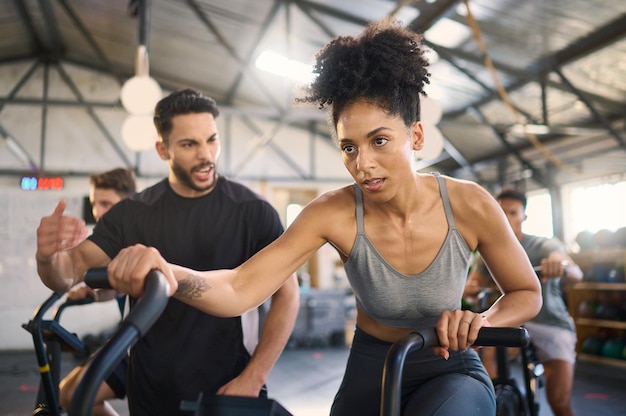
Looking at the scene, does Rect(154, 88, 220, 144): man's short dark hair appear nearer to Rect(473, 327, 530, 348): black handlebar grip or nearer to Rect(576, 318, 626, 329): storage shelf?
Rect(473, 327, 530, 348): black handlebar grip

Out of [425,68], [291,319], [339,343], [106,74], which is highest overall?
[106,74]

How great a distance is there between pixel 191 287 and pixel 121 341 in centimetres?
58

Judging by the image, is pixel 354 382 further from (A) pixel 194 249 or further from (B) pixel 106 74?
(B) pixel 106 74

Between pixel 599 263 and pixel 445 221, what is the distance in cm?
629

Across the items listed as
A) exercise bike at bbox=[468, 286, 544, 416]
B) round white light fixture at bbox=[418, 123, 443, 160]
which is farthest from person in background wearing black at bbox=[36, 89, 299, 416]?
round white light fixture at bbox=[418, 123, 443, 160]

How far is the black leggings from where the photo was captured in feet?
4.09

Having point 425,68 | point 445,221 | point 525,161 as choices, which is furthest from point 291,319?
point 525,161

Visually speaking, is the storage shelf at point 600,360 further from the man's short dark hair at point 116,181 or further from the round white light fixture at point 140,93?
the man's short dark hair at point 116,181

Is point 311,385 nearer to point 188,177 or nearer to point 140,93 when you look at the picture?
point 140,93

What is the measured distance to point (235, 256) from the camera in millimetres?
1857

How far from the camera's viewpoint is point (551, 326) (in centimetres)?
318

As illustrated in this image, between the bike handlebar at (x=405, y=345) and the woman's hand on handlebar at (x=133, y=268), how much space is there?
0.43m

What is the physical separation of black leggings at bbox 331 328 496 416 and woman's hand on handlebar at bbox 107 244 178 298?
0.69 metres

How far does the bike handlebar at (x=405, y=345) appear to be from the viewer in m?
0.95
